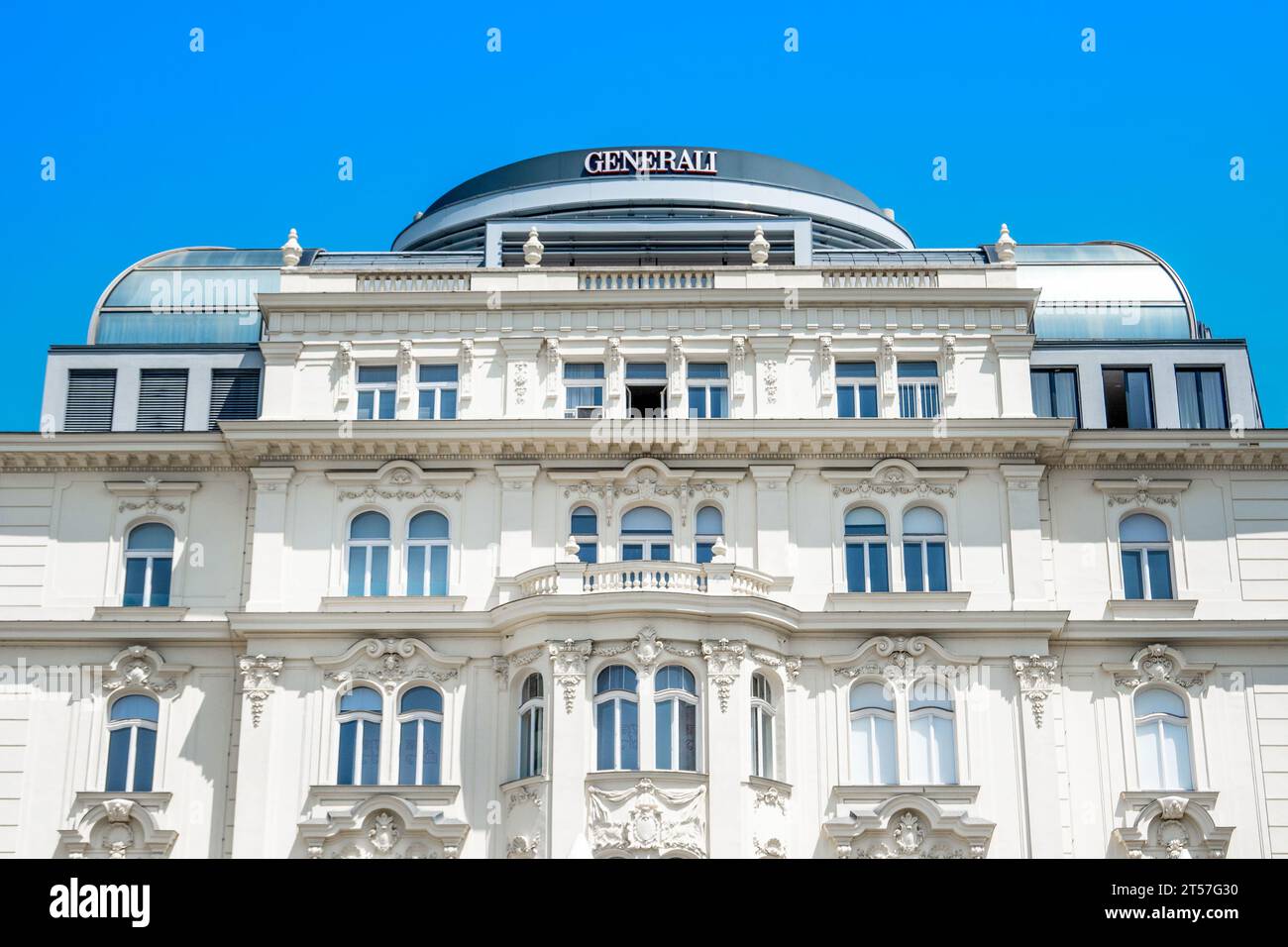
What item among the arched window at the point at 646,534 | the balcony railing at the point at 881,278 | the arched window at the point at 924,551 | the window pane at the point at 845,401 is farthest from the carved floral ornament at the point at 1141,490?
the arched window at the point at 646,534

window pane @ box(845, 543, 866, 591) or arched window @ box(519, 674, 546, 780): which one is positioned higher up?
window pane @ box(845, 543, 866, 591)

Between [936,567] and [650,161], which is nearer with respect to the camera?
[936,567]

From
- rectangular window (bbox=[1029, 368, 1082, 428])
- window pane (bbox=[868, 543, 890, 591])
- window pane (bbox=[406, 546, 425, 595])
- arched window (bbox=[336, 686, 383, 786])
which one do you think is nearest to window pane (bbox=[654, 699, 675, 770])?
window pane (bbox=[868, 543, 890, 591])

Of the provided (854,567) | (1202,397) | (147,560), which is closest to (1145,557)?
(1202,397)

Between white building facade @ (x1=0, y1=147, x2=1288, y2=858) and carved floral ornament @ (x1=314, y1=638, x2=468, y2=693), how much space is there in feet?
0.25

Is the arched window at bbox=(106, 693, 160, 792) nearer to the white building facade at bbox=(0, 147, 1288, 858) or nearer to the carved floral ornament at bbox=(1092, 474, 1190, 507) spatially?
the white building facade at bbox=(0, 147, 1288, 858)

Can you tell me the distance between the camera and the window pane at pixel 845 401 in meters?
44.8

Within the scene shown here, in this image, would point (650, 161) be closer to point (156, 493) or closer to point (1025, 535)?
point (1025, 535)

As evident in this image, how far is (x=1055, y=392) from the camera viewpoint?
46.4 metres

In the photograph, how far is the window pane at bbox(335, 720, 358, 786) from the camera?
41719mm

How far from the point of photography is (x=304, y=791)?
41.4 m

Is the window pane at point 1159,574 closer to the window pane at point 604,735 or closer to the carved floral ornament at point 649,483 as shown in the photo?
the carved floral ornament at point 649,483

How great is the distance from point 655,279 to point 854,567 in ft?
28.2
